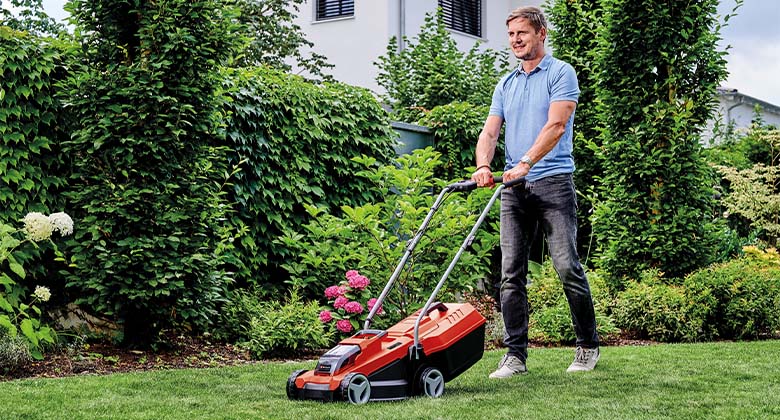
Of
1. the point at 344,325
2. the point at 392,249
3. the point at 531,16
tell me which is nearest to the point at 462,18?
the point at 392,249

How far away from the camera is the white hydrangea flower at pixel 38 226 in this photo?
18.1 ft

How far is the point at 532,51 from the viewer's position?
508 cm

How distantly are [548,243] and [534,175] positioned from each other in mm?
380

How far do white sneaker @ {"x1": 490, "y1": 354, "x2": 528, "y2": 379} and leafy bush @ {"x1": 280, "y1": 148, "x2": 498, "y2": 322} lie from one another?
7.16 ft

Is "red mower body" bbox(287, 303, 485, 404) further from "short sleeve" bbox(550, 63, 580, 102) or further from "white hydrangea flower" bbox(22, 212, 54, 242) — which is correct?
"white hydrangea flower" bbox(22, 212, 54, 242)

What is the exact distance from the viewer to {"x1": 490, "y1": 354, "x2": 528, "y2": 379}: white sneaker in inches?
203

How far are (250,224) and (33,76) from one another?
7.20 feet

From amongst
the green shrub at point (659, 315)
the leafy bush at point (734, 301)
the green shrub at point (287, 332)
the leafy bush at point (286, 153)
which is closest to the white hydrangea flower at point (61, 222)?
the green shrub at point (287, 332)

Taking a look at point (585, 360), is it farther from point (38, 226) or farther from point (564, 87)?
point (38, 226)

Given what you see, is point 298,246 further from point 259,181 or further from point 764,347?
point 764,347

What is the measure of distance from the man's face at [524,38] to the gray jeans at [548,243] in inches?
27.0

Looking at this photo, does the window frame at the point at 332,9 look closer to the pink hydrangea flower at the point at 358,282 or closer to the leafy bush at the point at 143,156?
the pink hydrangea flower at the point at 358,282

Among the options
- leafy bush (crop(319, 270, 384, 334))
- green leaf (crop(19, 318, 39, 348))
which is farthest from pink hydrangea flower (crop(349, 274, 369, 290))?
green leaf (crop(19, 318, 39, 348))

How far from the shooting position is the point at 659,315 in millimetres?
7516
